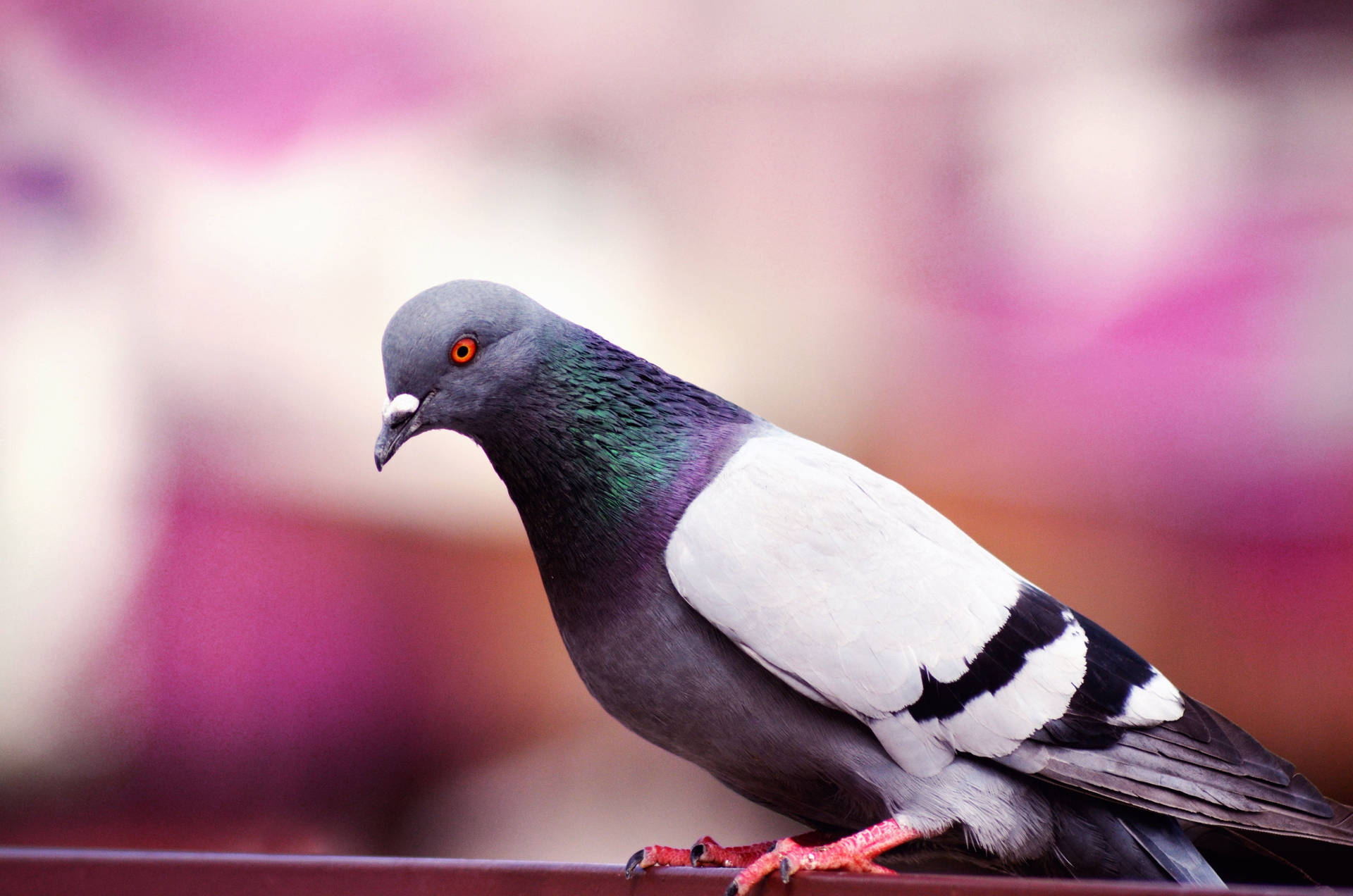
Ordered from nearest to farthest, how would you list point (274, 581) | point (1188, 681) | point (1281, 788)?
point (1281, 788) < point (1188, 681) < point (274, 581)

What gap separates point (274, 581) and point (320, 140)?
115 cm

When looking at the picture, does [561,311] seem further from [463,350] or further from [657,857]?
[657,857]

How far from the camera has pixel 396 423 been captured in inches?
60.3

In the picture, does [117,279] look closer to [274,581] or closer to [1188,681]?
[274,581]

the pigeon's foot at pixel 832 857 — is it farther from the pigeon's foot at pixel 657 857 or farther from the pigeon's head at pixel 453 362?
the pigeon's head at pixel 453 362

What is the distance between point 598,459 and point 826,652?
45 centimetres

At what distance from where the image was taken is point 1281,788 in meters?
1.49

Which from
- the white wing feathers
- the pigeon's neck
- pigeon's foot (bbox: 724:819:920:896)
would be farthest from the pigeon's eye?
pigeon's foot (bbox: 724:819:920:896)

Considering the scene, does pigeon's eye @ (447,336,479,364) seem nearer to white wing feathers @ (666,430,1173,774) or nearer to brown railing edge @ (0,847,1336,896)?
white wing feathers @ (666,430,1173,774)

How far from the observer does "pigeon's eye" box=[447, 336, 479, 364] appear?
1551mm

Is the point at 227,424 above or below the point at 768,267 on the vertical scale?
below

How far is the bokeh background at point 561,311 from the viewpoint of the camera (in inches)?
99.7

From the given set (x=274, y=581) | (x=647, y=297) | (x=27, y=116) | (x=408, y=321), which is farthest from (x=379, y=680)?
(x=27, y=116)

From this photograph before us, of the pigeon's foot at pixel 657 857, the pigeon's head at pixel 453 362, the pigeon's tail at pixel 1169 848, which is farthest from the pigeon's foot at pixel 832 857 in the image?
the pigeon's head at pixel 453 362
